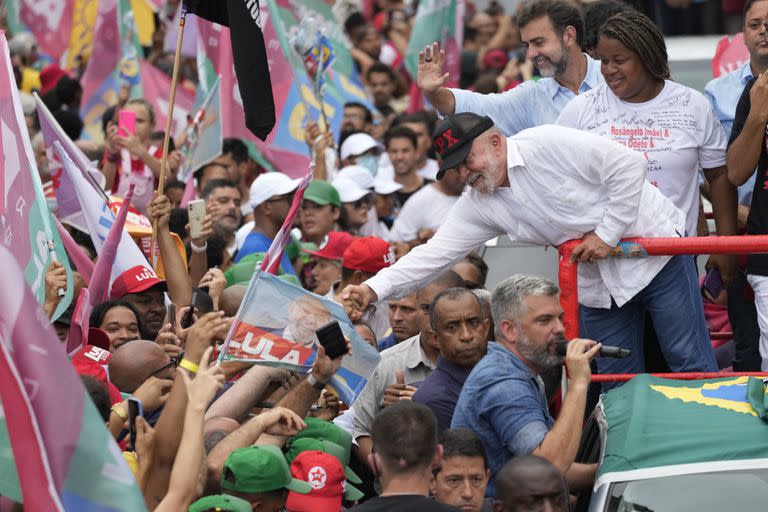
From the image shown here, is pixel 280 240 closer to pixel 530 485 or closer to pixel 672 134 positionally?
pixel 672 134

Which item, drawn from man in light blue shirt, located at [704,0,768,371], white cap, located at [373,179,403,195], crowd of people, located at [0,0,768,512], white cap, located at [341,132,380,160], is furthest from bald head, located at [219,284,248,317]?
white cap, located at [341,132,380,160]

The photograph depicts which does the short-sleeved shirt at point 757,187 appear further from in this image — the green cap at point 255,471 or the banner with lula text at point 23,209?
the banner with lula text at point 23,209

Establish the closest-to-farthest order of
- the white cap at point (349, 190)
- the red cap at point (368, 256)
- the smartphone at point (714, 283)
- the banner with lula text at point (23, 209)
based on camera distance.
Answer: the banner with lula text at point (23, 209), the smartphone at point (714, 283), the red cap at point (368, 256), the white cap at point (349, 190)

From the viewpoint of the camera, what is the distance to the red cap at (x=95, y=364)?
6.09m

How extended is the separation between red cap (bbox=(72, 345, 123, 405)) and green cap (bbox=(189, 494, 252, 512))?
94 cm

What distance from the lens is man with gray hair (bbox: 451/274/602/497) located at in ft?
17.8

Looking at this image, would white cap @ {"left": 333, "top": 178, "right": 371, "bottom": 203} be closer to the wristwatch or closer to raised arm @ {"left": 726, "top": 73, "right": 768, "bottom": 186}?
raised arm @ {"left": 726, "top": 73, "right": 768, "bottom": 186}

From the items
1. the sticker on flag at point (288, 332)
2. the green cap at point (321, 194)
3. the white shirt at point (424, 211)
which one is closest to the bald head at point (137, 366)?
the sticker on flag at point (288, 332)

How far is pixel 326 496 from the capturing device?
549cm

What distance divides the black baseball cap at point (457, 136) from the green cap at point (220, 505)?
199 centimetres

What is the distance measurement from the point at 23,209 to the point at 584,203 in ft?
8.65

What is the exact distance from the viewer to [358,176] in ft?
37.2

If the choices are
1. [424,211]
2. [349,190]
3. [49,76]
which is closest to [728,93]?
[424,211]

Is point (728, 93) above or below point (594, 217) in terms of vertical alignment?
above
